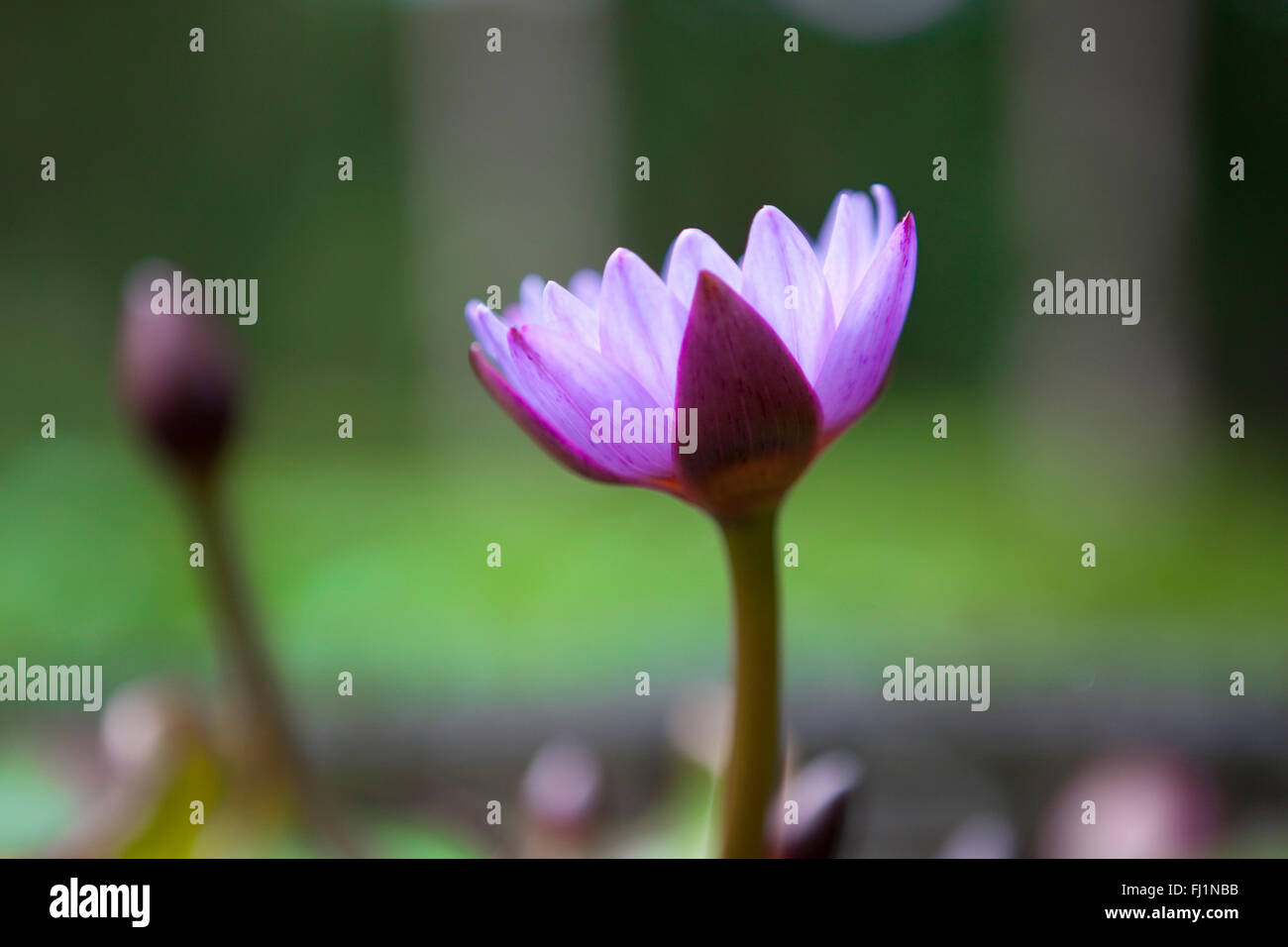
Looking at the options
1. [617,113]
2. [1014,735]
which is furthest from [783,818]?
[617,113]

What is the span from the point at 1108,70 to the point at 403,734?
0.93 metres

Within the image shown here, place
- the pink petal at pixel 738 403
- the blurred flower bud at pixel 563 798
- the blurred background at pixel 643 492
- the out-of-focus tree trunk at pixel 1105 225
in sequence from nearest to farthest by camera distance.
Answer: the pink petal at pixel 738 403 < the blurred flower bud at pixel 563 798 < the blurred background at pixel 643 492 < the out-of-focus tree trunk at pixel 1105 225

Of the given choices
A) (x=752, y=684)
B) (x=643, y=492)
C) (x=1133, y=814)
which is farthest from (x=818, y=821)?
(x=643, y=492)

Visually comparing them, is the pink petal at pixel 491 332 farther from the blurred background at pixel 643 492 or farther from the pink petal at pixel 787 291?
the blurred background at pixel 643 492

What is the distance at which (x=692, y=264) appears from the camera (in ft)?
0.88

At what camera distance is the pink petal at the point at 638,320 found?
256 mm

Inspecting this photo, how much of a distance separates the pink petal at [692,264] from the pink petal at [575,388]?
3cm

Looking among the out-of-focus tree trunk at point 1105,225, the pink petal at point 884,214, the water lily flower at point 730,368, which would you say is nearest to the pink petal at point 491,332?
the water lily flower at point 730,368

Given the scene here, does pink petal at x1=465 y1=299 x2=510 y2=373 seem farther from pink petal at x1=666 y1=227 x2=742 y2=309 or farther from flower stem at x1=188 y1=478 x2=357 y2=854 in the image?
flower stem at x1=188 y1=478 x2=357 y2=854

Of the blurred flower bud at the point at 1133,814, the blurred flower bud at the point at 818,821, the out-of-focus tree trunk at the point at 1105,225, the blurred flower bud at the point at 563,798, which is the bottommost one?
the blurred flower bud at the point at 1133,814

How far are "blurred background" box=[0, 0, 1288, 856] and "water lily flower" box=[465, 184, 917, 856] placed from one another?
0.22 metres

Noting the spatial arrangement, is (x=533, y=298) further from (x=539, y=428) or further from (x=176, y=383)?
(x=176, y=383)
